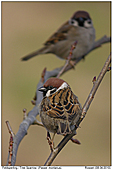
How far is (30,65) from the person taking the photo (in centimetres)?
598

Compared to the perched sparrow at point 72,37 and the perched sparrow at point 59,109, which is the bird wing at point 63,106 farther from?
the perched sparrow at point 72,37

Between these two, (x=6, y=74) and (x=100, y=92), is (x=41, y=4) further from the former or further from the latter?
(x=100, y=92)

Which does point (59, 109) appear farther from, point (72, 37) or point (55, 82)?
point (72, 37)

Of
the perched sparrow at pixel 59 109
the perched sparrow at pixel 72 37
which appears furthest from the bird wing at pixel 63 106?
the perched sparrow at pixel 72 37

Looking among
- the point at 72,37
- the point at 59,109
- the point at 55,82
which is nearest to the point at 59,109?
the point at 59,109

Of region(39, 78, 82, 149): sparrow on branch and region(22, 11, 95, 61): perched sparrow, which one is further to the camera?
region(22, 11, 95, 61): perched sparrow

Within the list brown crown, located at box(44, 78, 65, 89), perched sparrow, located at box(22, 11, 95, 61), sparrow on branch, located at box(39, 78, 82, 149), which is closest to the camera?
sparrow on branch, located at box(39, 78, 82, 149)

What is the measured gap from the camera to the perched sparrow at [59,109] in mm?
1520

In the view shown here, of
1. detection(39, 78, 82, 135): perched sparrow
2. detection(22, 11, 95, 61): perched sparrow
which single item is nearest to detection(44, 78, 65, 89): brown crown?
detection(39, 78, 82, 135): perched sparrow

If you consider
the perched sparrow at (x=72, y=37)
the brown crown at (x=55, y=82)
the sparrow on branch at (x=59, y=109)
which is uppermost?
the perched sparrow at (x=72, y=37)

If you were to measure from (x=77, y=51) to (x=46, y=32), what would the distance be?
330 centimetres

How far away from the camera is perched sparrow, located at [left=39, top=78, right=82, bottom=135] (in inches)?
59.8

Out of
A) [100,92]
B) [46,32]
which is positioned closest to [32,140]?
Answer: [100,92]

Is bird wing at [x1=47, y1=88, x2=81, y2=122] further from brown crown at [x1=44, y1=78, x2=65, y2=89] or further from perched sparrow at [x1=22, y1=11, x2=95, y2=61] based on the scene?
perched sparrow at [x1=22, y1=11, x2=95, y2=61]
